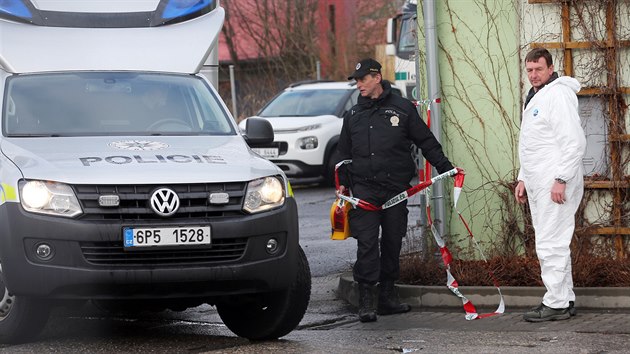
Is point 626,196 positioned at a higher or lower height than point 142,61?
lower

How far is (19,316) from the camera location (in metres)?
8.24

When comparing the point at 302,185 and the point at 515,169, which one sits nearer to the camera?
the point at 515,169

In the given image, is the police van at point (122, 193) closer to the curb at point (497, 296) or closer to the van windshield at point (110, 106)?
the van windshield at point (110, 106)

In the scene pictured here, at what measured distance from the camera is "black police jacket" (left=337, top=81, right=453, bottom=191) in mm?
9602

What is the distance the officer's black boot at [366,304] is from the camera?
9.58 metres

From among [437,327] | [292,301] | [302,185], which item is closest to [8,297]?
[292,301]

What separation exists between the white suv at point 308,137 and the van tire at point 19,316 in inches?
474

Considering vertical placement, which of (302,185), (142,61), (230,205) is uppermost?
(142,61)

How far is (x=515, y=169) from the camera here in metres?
11.0

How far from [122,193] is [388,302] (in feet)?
8.68

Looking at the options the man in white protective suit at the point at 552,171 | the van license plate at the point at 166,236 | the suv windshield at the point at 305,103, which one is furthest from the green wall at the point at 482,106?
the suv windshield at the point at 305,103

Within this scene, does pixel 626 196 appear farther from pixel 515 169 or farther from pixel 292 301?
pixel 292 301

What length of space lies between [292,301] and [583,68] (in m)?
3.49

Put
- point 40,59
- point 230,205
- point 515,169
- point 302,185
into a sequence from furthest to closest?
point 302,185 < point 515,169 < point 40,59 < point 230,205
